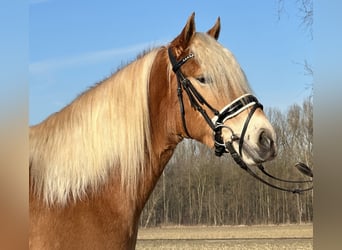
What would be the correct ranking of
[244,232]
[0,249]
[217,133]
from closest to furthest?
[0,249] → [217,133] → [244,232]

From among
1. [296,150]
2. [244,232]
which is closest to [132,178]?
[296,150]

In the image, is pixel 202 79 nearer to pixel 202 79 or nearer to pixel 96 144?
Answer: pixel 202 79

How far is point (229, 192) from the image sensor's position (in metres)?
5.19

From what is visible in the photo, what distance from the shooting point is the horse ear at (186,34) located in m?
1.62

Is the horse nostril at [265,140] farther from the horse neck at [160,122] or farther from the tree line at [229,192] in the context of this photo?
the tree line at [229,192]

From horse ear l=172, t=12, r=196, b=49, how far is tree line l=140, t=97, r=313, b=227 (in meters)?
1.36

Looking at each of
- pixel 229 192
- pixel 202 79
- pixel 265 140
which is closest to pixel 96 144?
pixel 202 79

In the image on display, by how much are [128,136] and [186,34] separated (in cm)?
47

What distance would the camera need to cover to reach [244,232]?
6168 millimetres

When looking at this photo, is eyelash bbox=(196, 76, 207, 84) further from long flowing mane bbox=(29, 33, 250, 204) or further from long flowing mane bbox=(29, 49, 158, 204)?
long flowing mane bbox=(29, 49, 158, 204)

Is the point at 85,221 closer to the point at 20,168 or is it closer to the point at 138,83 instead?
the point at 20,168

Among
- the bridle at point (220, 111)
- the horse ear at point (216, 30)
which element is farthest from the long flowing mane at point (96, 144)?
the horse ear at point (216, 30)

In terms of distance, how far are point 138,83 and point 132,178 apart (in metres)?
0.39

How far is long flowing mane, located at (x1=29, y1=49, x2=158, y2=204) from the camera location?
5.39 feet
